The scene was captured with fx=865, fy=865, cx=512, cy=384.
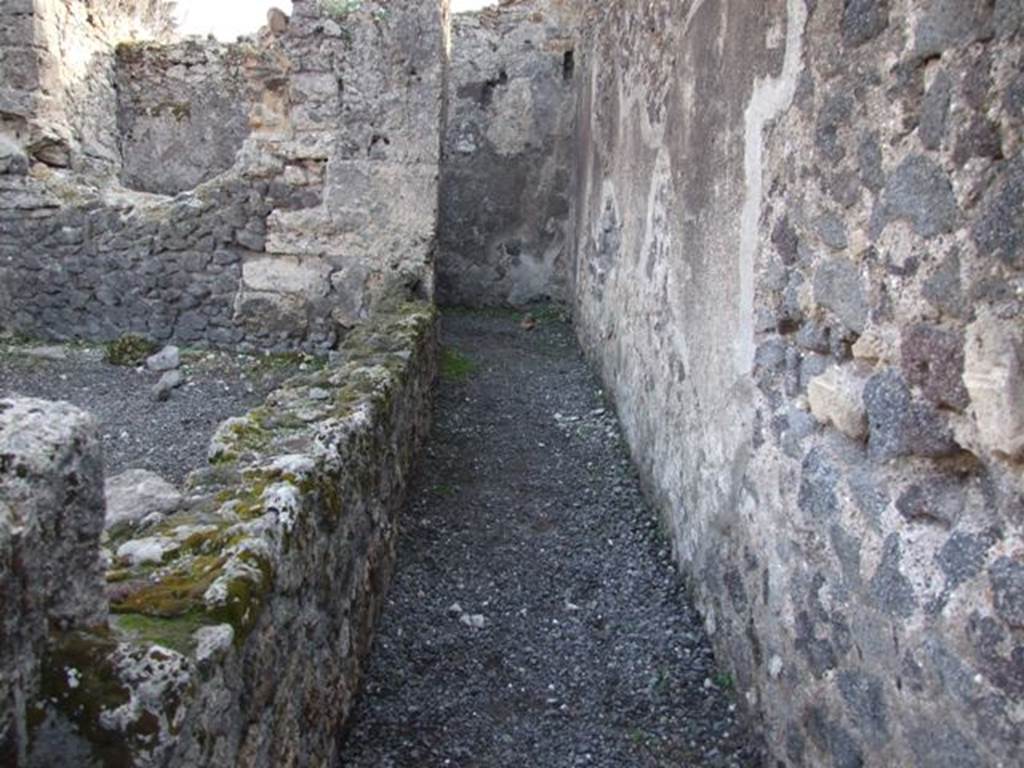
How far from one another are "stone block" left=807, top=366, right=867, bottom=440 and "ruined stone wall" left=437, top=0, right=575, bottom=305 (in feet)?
21.7

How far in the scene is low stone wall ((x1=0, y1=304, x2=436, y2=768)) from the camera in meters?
1.22

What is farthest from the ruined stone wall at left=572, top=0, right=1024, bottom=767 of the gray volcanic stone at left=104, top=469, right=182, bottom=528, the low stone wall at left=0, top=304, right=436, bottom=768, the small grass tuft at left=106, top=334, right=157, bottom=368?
the small grass tuft at left=106, top=334, right=157, bottom=368

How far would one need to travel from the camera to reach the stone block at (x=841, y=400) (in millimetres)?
1900

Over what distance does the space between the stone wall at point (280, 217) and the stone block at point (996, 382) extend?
178 inches

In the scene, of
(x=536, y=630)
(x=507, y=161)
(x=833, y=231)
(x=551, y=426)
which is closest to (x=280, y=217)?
(x=551, y=426)

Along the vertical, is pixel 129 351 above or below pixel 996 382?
below

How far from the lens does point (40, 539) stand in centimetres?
120

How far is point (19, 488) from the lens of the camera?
3.83 feet

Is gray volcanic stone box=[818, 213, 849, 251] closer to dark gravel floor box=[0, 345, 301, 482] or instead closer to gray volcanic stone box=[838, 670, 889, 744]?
→ gray volcanic stone box=[838, 670, 889, 744]

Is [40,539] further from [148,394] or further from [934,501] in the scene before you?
[148,394]

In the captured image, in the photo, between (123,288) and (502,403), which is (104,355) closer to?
(123,288)

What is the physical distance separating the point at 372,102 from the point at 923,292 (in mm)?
4752

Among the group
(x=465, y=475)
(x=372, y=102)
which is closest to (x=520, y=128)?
(x=372, y=102)

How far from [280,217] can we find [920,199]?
4916mm
